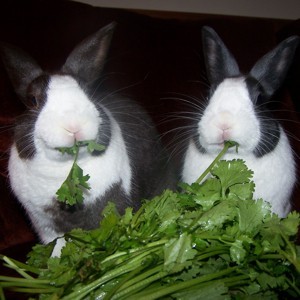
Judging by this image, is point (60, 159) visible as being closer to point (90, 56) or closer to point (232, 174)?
point (90, 56)

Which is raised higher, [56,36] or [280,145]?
[56,36]

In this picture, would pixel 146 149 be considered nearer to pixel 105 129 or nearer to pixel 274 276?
pixel 105 129

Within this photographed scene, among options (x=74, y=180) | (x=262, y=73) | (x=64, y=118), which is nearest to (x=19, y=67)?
(x=64, y=118)

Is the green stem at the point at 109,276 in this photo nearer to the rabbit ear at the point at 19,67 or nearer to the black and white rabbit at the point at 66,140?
the black and white rabbit at the point at 66,140

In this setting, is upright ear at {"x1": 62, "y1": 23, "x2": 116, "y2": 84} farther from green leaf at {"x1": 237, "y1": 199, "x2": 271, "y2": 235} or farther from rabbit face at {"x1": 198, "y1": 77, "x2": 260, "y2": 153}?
green leaf at {"x1": 237, "y1": 199, "x2": 271, "y2": 235}

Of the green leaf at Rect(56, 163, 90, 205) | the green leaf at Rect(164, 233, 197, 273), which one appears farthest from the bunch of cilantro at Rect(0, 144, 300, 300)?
the green leaf at Rect(56, 163, 90, 205)

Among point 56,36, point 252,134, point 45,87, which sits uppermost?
point 56,36

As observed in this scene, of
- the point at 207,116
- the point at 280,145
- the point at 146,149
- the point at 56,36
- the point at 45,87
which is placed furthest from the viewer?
the point at 56,36

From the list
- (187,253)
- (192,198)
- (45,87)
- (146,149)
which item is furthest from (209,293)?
(146,149)
